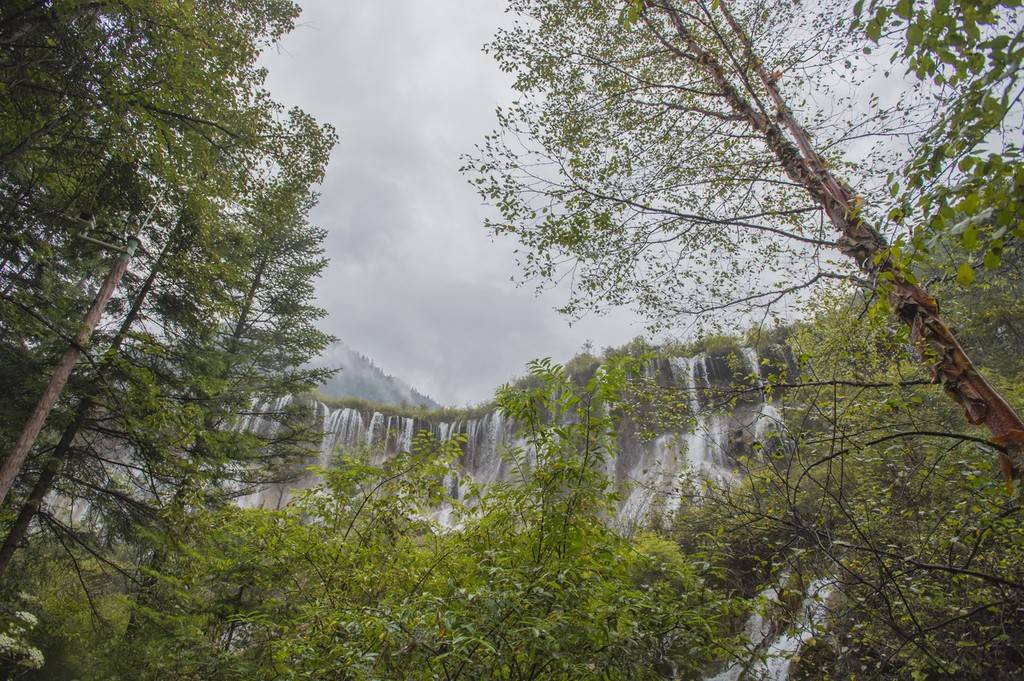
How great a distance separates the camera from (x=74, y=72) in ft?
13.8

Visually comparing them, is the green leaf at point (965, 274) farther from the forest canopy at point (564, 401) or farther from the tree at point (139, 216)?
the tree at point (139, 216)

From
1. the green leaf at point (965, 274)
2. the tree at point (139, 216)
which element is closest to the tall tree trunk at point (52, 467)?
the tree at point (139, 216)

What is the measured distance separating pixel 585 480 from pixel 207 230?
8.71 metres

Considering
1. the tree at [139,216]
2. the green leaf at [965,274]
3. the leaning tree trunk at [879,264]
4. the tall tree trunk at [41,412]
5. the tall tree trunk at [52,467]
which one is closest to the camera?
the green leaf at [965,274]

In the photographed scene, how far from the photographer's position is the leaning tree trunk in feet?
7.95

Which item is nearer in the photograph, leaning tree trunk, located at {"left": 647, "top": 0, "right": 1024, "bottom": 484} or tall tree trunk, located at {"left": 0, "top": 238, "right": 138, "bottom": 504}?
leaning tree trunk, located at {"left": 647, "top": 0, "right": 1024, "bottom": 484}

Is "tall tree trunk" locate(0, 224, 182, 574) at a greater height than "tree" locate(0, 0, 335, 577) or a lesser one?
lesser

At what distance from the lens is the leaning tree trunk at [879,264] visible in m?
2.42

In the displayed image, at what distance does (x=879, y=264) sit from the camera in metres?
2.93

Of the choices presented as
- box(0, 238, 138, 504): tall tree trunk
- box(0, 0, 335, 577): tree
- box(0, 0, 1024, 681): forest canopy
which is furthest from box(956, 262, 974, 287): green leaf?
box(0, 238, 138, 504): tall tree trunk

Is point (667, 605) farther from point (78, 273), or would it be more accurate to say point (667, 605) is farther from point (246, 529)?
point (78, 273)

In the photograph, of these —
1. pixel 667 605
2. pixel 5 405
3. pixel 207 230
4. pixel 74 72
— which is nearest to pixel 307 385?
pixel 207 230

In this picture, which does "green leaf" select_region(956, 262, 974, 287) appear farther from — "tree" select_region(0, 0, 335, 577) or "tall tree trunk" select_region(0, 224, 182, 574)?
"tall tree trunk" select_region(0, 224, 182, 574)

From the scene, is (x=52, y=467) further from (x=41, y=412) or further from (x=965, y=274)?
(x=965, y=274)
